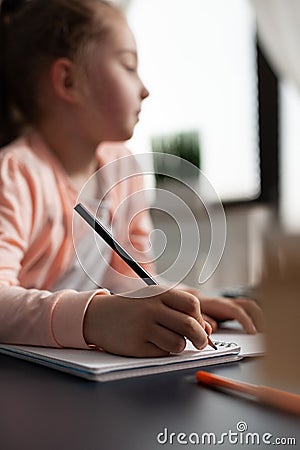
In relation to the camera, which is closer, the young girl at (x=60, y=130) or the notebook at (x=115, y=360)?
the notebook at (x=115, y=360)

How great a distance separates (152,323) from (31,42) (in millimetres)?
610

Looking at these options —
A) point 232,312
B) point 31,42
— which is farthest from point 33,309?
point 31,42

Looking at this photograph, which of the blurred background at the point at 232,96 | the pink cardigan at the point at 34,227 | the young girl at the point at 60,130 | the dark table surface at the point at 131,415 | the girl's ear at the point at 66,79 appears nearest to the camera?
the dark table surface at the point at 131,415

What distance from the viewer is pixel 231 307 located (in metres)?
0.90

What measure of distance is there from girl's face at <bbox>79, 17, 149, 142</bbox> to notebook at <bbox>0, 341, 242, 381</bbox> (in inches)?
16.5

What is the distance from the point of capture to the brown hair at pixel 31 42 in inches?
43.1

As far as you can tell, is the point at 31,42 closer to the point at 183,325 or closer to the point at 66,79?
the point at 66,79

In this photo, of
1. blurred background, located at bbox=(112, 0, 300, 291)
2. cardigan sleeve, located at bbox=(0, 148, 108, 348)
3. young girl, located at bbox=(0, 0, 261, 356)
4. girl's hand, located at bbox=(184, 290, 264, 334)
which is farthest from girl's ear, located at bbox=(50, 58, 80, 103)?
blurred background, located at bbox=(112, 0, 300, 291)

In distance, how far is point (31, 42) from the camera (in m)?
1.14

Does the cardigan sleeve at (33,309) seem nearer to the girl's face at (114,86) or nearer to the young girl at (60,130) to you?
the young girl at (60,130)

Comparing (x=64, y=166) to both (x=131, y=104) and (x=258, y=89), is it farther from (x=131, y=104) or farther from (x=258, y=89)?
(x=258, y=89)

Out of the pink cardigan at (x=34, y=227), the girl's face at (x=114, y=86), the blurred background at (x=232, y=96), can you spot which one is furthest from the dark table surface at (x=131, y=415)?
the blurred background at (x=232, y=96)

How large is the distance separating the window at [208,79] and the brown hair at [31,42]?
1700 mm

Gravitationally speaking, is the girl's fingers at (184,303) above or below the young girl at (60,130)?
below
